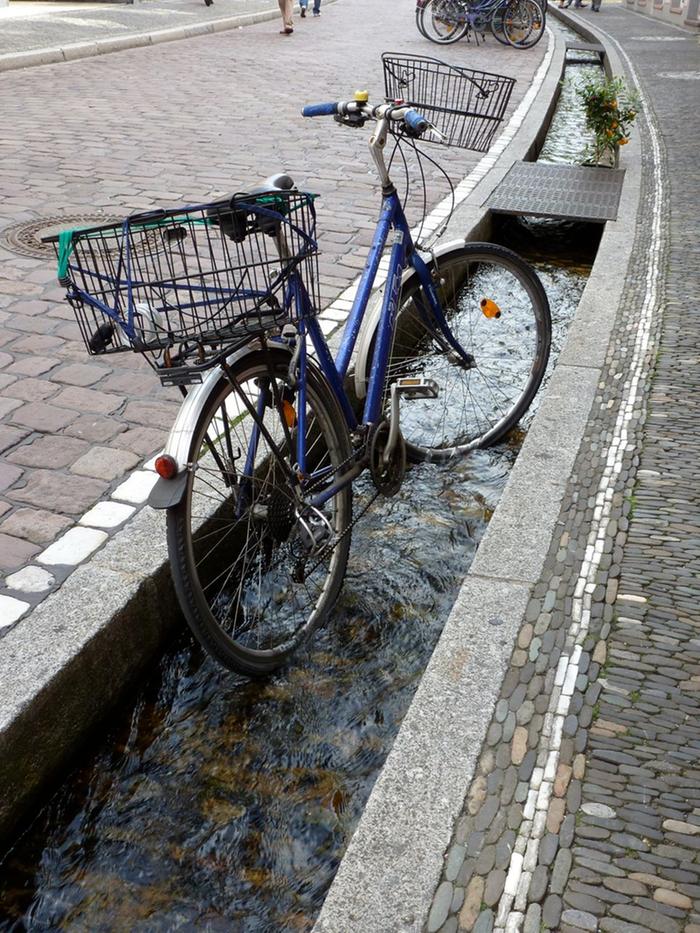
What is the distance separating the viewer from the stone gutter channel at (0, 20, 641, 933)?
2.01m

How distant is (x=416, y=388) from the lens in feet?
11.9

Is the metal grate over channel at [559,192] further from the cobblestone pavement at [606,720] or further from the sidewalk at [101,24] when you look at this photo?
the sidewalk at [101,24]

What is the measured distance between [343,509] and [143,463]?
856 millimetres

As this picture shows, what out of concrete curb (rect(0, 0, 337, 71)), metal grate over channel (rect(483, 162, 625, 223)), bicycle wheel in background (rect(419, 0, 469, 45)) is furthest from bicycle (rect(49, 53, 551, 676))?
bicycle wheel in background (rect(419, 0, 469, 45))

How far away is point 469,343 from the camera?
4.56 meters

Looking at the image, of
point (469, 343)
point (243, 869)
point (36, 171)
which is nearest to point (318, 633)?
point (243, 869)

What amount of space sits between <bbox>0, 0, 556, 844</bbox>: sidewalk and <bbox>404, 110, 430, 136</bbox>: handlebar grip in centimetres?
149

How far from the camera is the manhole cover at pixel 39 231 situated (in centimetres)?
573

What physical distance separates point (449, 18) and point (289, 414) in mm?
18924

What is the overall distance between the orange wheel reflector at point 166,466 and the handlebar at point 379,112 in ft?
4.41

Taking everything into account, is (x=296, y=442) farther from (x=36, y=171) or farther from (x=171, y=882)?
(x=36, y=171)

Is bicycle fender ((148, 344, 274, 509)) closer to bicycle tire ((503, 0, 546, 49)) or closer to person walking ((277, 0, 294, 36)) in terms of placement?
person walking ((277, 0, 294, 36))

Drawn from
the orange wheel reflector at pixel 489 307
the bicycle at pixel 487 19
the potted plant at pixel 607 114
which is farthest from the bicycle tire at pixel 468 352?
the bicycle at pixel 487 19

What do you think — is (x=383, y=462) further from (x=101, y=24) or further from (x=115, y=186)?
(x=101, y=24)
